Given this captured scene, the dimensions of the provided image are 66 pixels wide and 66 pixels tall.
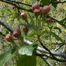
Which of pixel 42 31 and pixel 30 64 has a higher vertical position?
pixel 42 31

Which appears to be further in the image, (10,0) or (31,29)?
(10,0)

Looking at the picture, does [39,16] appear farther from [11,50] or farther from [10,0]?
[10,0]

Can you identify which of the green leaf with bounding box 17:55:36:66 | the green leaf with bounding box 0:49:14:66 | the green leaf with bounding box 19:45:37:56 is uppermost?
the green leaf with bounding box 19:45:37:56

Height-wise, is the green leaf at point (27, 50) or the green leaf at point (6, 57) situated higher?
the green leaf at point (27, 50)

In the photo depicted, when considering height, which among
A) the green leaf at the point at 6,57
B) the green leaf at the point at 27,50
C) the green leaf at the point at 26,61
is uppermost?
the green leaf at the point at 27,50

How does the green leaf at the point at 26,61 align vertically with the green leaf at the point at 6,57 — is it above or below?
below

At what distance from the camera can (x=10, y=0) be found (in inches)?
63.2

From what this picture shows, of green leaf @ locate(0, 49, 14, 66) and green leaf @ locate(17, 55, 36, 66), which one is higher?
green leaf @ locate(0, 49, 14, 66)

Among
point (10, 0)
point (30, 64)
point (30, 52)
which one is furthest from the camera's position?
point (10, 0)

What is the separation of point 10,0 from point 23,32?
0.65 meters

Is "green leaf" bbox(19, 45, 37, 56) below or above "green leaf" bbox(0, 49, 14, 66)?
above

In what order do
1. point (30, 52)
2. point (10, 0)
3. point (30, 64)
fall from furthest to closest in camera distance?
point (10, 0) → point (30, 64) → point (30, 52)

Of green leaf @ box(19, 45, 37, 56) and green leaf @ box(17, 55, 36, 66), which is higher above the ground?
green leaf @ box(19, 45, 37, 56)

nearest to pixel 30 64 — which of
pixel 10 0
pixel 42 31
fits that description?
pixel 42 31
